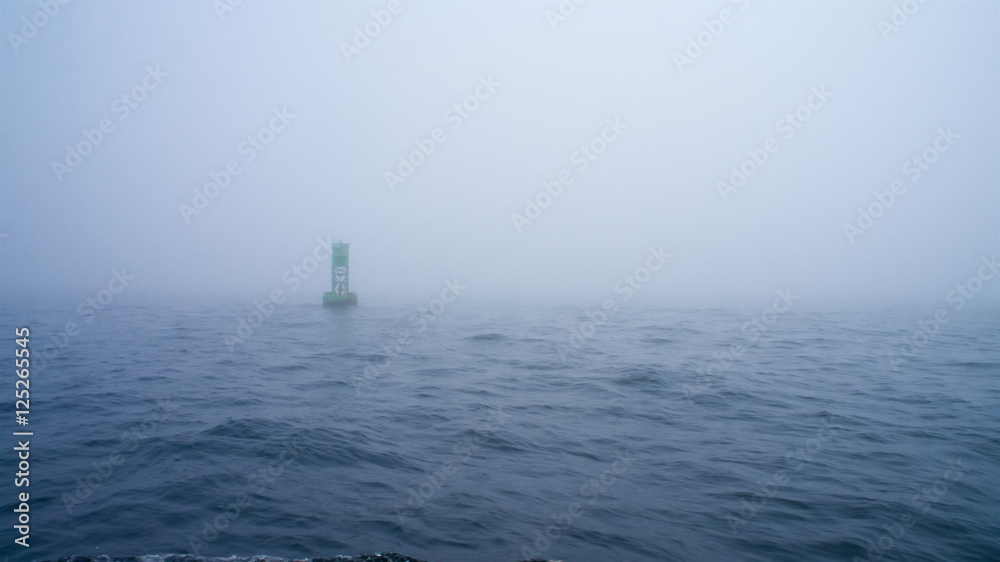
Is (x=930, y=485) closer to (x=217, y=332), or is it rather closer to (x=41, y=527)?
(x=41, y=527)

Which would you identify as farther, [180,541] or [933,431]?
[933,431]

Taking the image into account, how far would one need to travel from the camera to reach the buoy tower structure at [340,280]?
48.4 metres

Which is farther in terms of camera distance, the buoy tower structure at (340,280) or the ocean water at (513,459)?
the buoy tower structure at (340,280)

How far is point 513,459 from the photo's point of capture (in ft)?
30.5

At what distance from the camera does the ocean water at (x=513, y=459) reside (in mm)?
6438

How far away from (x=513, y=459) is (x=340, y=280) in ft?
143

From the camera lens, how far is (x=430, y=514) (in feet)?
23.1

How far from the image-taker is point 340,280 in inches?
1969

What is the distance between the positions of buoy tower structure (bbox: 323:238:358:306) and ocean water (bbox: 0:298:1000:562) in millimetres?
29106

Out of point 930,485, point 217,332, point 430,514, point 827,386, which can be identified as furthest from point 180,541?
point 217,332

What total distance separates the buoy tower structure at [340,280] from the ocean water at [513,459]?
95.5ft

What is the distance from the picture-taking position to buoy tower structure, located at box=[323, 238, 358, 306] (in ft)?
159

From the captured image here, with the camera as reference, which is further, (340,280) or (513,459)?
(340,280)

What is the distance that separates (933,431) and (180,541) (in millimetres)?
13545
